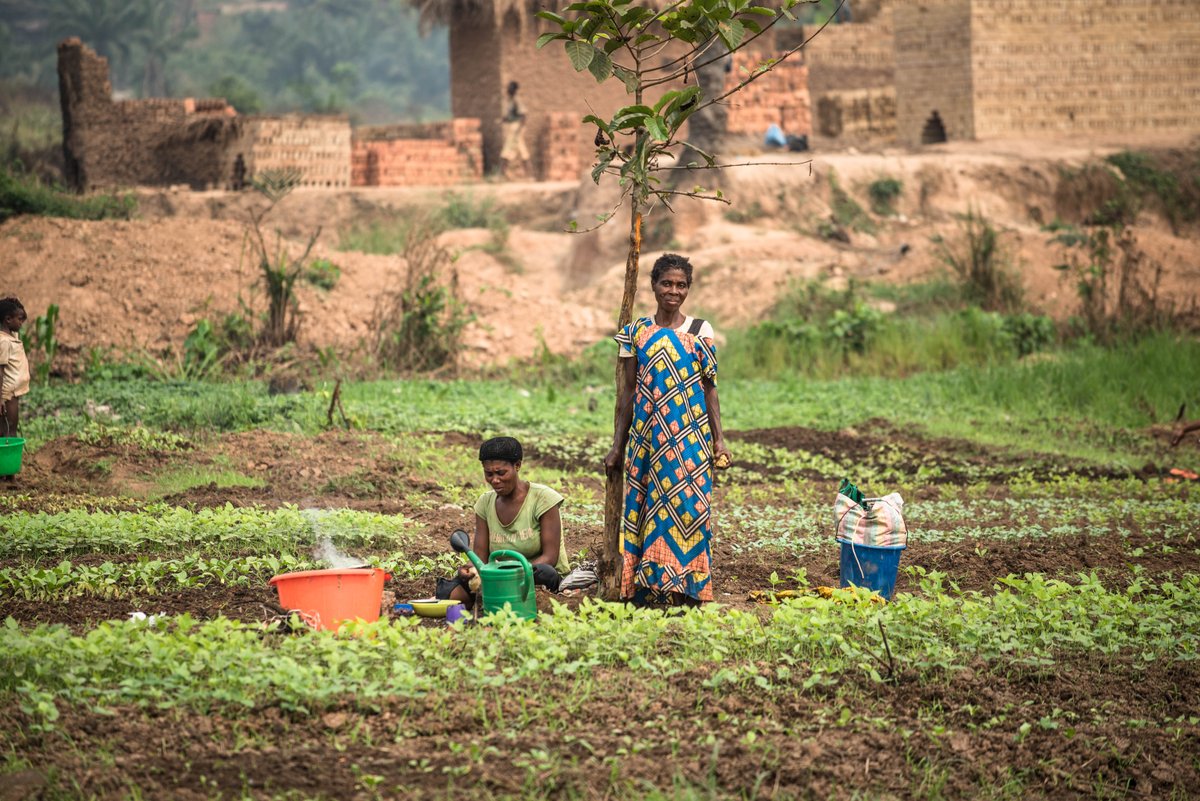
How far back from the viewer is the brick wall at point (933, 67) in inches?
925

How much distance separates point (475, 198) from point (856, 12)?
11354 mm

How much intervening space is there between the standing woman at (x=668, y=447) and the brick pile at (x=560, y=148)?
67.2 ft

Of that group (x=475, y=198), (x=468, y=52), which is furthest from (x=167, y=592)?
(x=468, y=52)

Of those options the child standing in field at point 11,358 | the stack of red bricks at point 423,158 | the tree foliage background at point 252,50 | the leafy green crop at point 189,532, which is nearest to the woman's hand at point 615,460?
the leafy green crop at point 189,532

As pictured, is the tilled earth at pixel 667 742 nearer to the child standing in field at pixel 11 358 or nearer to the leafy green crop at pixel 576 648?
the leafy green crop at pixel 576 648

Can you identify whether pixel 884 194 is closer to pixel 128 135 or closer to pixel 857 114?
pixel 857 114

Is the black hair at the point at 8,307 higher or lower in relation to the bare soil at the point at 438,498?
higher

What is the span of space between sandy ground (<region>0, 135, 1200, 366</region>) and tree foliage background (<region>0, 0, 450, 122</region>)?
30558 millimetres

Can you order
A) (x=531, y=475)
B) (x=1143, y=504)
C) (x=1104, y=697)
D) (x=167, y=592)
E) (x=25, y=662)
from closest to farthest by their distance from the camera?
(x=25, y=662)
(x=1104, y=697)
(x=167, y=592)
(x=1143, y=504)
(x=531, y=475)

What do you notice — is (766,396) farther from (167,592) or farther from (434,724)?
(434,724)

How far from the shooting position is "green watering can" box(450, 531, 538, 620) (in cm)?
533

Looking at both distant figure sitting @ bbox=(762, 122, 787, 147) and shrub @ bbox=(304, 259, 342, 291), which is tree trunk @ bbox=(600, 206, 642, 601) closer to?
shrub @ bbox=(304, 259, 342, 291)

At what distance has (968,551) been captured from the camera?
735cm

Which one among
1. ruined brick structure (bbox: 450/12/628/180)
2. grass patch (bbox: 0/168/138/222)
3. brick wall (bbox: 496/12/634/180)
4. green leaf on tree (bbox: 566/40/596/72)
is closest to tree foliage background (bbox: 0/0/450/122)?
ruined brick structure (bbox: 450/12/628/180)
